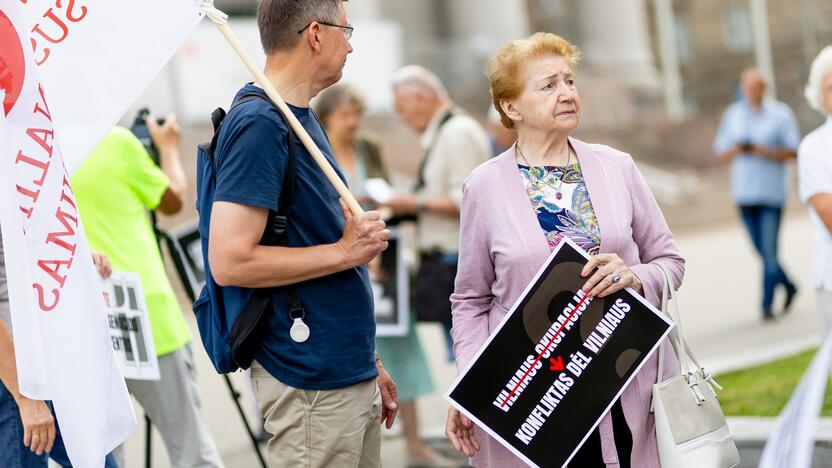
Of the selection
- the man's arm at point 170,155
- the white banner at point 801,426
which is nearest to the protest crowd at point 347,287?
the white banner at point 801,426

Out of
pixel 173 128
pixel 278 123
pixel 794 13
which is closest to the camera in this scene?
pixel 278 123

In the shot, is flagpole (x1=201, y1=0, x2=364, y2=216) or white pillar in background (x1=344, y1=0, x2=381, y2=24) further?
white pillar in background (x1=344, y1=0, x2=381, y2=24)

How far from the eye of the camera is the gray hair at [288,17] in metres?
3.66

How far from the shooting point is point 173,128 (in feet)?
18.3

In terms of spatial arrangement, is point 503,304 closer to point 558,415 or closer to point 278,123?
point 558,415

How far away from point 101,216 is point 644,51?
3494 cm

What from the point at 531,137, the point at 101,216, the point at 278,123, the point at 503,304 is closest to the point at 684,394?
→ the point at 503,304

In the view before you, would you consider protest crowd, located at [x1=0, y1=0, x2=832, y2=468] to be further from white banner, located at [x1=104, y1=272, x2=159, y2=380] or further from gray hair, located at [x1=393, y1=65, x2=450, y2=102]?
gray hair, located at [x1=393, y1=65, x2=450, y2=102]

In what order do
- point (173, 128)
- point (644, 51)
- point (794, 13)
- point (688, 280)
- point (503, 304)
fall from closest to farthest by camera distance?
point (503, 304)
point (173, 128)
point (688, 280)
point (644, 51)
point (794, 13)

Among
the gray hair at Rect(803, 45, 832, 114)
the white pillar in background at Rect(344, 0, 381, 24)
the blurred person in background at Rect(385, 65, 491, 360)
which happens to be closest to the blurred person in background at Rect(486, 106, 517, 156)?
the blurred person in background at Rect(385, 65, 491, 360)

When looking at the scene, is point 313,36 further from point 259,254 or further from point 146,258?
point 146,258

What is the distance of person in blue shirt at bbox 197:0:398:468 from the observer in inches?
138

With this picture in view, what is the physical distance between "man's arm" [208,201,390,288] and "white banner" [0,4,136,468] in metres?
0.49

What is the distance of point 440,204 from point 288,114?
339 cm
